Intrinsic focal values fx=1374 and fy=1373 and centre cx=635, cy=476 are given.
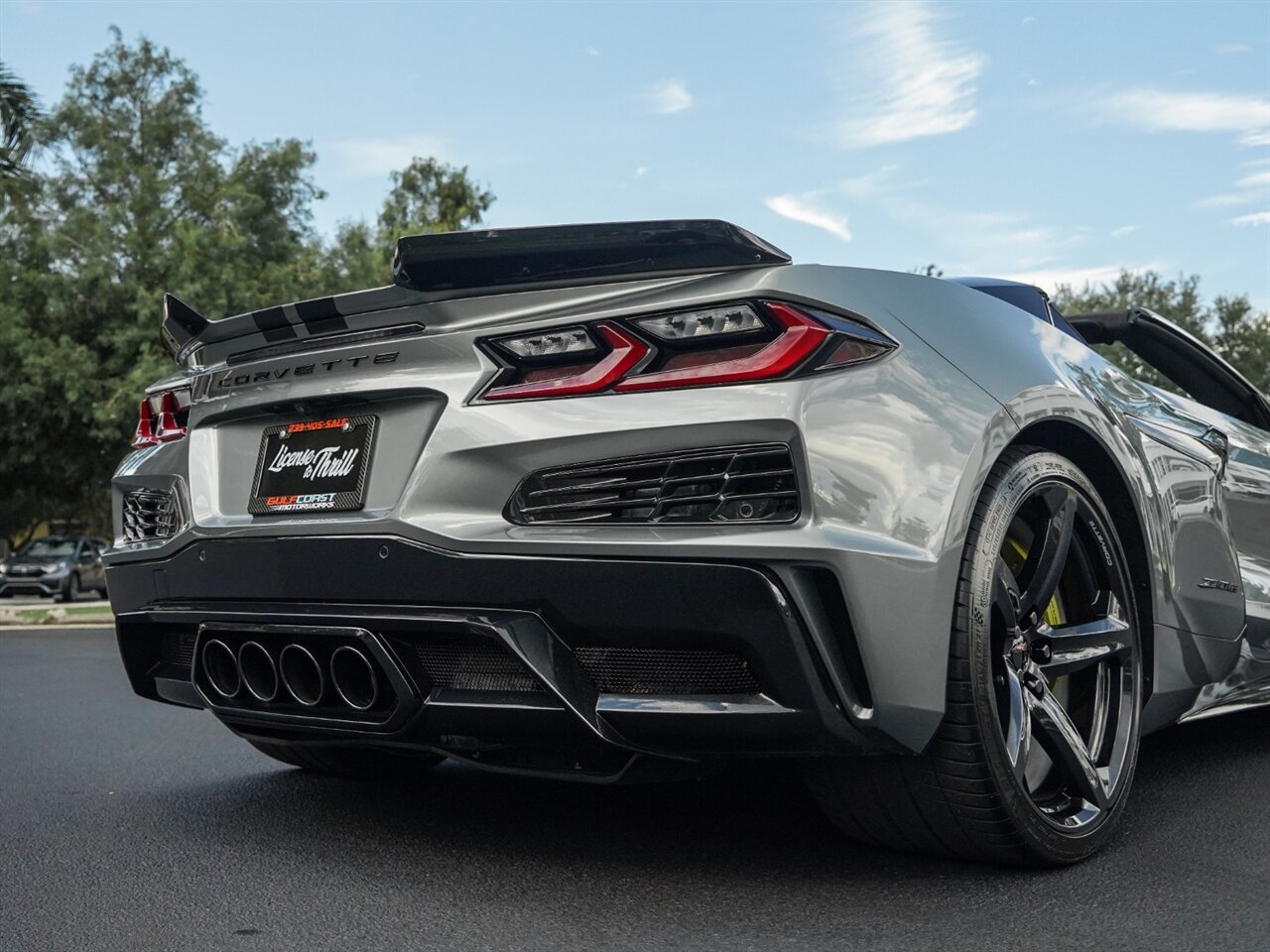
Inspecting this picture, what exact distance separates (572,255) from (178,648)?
1.45 meters

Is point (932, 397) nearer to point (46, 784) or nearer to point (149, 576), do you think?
point (149, 576)

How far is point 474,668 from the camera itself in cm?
273

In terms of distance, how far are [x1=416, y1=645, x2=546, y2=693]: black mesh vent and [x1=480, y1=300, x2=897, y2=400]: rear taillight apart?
1.67ft

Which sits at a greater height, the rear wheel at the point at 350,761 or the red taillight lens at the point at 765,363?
the red taillight lens at the point at 765,363

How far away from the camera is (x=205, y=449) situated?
321 centimetres

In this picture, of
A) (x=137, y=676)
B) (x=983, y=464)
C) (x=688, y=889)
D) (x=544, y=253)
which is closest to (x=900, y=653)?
(x=983, y=464)

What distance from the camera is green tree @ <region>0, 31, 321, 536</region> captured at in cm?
2730

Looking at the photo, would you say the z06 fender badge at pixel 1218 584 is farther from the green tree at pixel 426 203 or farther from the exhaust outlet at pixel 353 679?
the green tree at pixel 426 203

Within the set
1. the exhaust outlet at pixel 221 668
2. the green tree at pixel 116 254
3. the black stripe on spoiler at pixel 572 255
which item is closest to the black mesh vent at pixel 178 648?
the exhaust outlet at pixel 221 668

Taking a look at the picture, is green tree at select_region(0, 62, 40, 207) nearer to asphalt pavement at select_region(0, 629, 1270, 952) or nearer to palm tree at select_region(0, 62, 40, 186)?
palm tree at select_region(0, 62, 40, 186)

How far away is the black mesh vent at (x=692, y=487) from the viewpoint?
2480mm

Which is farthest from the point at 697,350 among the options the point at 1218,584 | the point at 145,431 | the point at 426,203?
the point at 426,203

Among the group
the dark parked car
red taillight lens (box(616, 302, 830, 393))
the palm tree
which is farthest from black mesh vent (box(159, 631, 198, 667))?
the dark parked car

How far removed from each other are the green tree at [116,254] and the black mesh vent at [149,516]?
23917 mm
